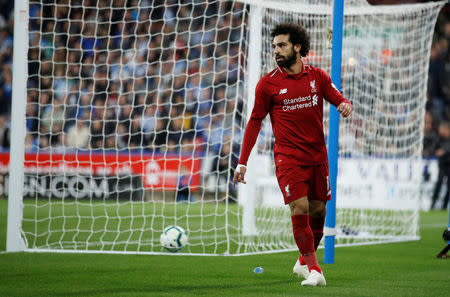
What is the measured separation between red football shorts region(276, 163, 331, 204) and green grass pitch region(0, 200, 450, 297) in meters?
0.69

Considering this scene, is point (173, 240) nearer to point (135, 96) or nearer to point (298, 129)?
point (298, 129)

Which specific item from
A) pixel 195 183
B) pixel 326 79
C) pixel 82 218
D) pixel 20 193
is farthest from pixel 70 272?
pixel 195 183

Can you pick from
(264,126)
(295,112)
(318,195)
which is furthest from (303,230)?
(264,126)

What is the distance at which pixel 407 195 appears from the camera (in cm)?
1588

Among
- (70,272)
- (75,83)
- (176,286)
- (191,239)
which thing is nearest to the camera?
(176,286)

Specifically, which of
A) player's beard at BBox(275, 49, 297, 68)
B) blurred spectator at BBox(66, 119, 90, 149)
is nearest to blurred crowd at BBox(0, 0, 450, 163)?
blurred spectator at BBox(66, 119, 90, 149)

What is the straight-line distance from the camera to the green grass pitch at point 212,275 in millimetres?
5516

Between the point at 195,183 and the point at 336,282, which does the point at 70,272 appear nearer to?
the point at 336,282

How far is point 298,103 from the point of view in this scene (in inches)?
234

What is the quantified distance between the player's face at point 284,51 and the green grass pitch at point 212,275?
5.60ft

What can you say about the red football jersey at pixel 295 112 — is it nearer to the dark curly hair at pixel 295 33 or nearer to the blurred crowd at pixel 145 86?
the dark curly hair at pixel 295 33

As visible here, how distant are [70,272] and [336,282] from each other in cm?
226

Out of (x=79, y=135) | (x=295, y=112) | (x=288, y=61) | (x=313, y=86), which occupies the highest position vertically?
(x=288, y=61)

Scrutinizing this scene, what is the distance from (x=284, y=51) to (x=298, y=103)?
421 millimetres
